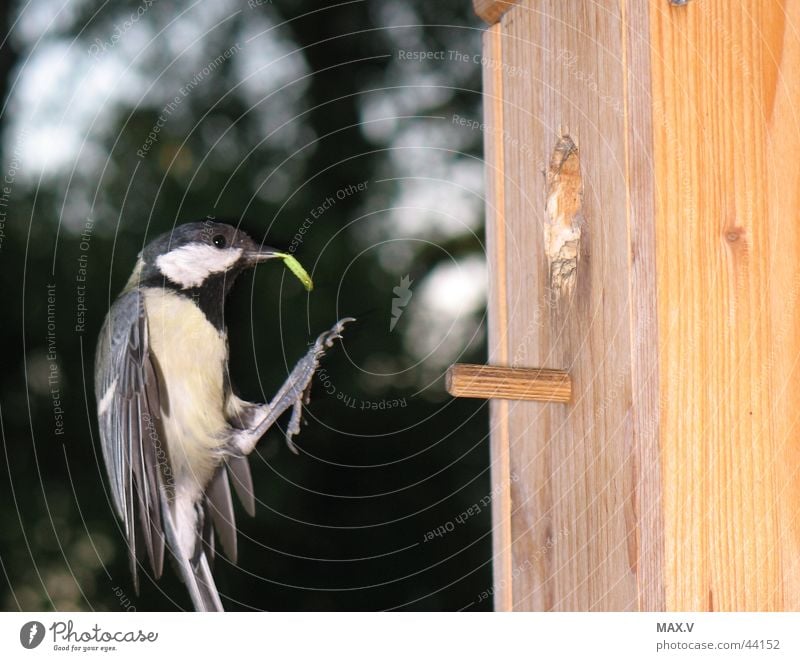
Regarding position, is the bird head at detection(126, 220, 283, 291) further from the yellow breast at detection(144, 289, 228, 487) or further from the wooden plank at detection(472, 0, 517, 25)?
the wooden plank at detection(472, 0, 517, 25)

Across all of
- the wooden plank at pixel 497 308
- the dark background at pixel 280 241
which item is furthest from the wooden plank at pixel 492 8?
the dark background at pixel 280 241

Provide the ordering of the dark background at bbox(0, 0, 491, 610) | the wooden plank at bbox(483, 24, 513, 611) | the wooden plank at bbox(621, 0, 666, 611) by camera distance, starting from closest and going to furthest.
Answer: the wooden plank at bbox(621, 0, 666, 611) < the wooden plank at bbox(483, 24, 513, 611) < the dark background at bbox(0, 0, 491, 610)

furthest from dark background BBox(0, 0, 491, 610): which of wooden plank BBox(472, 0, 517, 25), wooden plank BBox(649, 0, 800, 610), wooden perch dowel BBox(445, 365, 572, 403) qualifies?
wooden plank BBox(649, 0, 800, 610)

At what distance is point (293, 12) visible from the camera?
47.1 inches

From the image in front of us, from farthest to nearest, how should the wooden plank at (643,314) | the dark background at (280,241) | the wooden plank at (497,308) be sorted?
the dark background at (280,241) < the wooden plank at (497,308) < the wooden plank at (643,314)

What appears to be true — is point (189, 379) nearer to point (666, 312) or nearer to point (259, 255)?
point (259, 255)

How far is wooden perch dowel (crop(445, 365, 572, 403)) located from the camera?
66 centimetres

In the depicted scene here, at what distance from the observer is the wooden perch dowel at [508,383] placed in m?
0.66

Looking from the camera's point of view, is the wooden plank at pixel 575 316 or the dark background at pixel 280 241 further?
the dark background at pixel 280 241

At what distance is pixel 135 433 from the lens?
2.17 ft

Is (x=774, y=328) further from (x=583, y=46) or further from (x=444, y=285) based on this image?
(x=444, y=285)

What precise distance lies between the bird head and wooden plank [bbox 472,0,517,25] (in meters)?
0.31

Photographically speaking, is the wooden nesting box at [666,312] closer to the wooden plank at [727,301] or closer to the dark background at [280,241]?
the wooden plank at [727,301]

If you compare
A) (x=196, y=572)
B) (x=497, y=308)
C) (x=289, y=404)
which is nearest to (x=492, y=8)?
(x=497, y=308)
